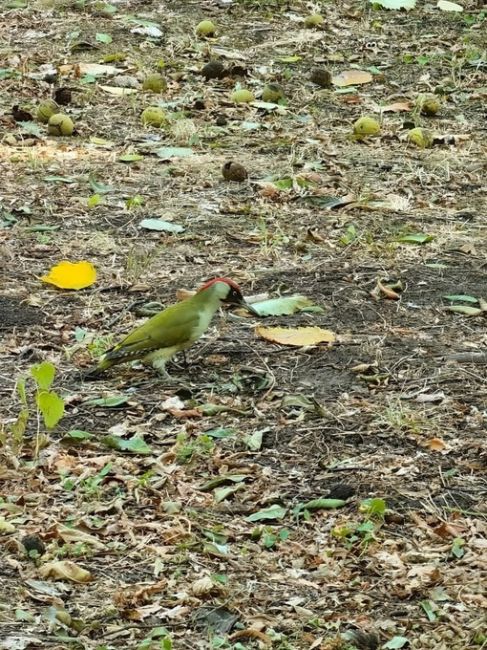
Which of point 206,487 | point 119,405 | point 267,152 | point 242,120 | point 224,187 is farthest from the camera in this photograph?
point 242,120

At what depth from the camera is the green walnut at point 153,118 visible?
28.0 feet

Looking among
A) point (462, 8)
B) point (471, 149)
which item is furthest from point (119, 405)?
point (462, 8)

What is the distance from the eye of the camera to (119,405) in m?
5.12

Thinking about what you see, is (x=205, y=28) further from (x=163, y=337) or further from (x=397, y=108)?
(x=163, y=337)

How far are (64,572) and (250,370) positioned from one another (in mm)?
1552

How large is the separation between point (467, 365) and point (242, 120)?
3.73 m

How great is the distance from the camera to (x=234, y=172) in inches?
297

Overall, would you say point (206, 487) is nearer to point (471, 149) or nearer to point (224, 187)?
point (224, 187)

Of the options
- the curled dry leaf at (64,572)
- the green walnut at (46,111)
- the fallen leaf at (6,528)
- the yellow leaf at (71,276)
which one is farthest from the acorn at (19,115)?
the curled dry leaf at (64,572)

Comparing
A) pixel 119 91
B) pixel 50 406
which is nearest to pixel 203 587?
pixel 50 406

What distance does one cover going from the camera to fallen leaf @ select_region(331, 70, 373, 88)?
9.53 m

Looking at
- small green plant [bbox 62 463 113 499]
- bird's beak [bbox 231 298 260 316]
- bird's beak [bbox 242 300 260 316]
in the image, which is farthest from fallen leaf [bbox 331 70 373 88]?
small green plant [bbox 62 463 113 499]

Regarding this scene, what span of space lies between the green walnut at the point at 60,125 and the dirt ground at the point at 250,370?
0.28ft

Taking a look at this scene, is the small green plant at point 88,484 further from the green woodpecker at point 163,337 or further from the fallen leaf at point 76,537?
the green woodpecker at point 163,337
